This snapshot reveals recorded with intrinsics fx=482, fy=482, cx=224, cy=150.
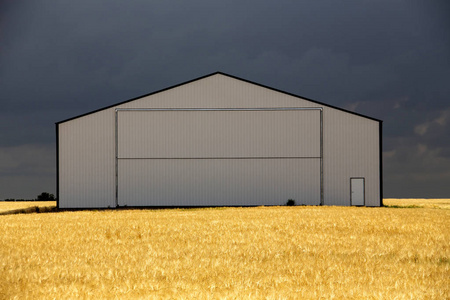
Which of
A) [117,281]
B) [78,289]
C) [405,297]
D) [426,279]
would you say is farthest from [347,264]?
[78,289]

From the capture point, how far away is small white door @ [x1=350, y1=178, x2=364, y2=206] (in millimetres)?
35625

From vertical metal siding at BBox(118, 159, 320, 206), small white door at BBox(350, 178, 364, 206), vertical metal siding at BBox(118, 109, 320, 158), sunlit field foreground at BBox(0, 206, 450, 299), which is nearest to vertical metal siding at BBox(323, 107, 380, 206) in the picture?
small white door at BBox(350, 178, 364, 206)

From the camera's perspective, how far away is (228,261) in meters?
11.1

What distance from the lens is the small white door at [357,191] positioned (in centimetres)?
3562

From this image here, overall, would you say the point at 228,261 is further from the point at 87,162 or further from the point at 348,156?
the point at 87,162

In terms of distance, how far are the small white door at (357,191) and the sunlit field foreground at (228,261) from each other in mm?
16371

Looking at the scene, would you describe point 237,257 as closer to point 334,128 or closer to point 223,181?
point 223,181

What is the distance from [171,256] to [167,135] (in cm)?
2399

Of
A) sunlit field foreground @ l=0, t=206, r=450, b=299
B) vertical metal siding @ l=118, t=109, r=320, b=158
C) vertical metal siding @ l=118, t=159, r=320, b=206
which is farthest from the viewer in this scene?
vertical metal siding @ l=118, t=109, r=320, b=158

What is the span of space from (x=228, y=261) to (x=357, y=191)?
26.5 m

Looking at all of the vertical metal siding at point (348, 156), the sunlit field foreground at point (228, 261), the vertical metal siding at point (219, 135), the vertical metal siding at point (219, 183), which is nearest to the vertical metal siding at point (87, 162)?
the vertical metal siding at point (219, 135)

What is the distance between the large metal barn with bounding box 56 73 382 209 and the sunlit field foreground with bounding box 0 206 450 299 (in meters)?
15.8

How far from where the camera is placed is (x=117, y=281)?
30.2ft

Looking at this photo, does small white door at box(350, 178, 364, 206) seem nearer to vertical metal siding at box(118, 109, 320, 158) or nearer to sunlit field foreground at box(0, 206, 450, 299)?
vertical metal siding at box(118, 109, 320, 158)
